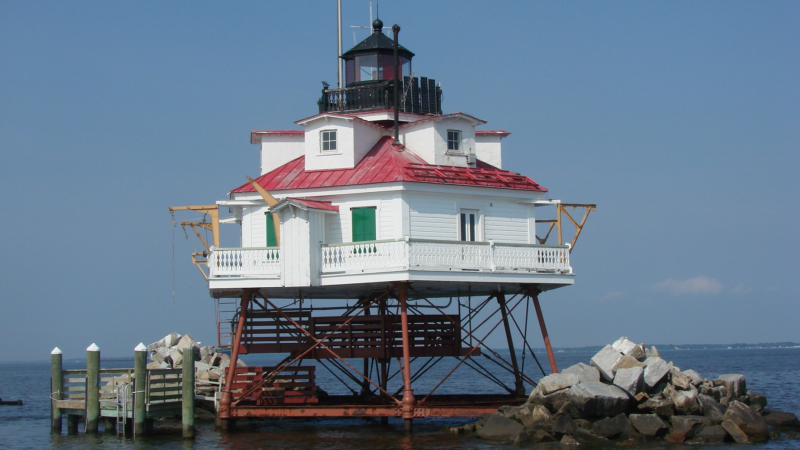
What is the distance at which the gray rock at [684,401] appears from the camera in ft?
90.2

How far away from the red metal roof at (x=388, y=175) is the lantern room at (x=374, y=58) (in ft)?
9.76

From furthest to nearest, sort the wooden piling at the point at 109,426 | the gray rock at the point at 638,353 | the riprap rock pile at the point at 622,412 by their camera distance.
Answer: the wooden piling at the point at 109,426, the gray rock at the point at 638,353, the riprap rock pile at the point at 622,412

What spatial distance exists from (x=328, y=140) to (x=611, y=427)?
1297 centimetres

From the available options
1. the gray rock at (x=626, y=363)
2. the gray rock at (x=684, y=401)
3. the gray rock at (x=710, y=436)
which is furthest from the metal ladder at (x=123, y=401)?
the gray rock at (x=710, y=436)

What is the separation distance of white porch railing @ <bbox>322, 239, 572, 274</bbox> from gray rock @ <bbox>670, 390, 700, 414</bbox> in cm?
515

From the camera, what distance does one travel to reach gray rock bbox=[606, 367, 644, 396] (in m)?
27.1

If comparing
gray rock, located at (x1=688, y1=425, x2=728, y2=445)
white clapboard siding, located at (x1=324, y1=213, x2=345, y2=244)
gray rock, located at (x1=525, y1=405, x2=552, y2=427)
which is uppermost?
white clapboard siding, located at (x1=324, y1=213, x2=345, y2=244)

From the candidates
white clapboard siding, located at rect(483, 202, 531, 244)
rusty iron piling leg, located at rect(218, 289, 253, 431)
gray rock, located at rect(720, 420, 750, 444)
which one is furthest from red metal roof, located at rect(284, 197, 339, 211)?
gray rock, located at rect(720, 420, 750, 444)

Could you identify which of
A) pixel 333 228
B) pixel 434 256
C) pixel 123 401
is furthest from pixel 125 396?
pixel 434 256

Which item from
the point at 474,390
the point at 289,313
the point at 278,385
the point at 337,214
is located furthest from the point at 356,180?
the point at 474,390

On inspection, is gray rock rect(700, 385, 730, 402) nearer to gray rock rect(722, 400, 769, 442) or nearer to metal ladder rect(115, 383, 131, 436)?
gray rock rect(722, 400, 769, 442)

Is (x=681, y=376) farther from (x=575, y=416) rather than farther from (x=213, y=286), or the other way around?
(x=213, y=286)

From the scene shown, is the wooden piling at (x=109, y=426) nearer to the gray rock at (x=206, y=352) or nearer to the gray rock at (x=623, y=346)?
the gray rock at (x=206, y=352)

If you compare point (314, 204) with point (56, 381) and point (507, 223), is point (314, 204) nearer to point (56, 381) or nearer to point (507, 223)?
point (507, 223)
